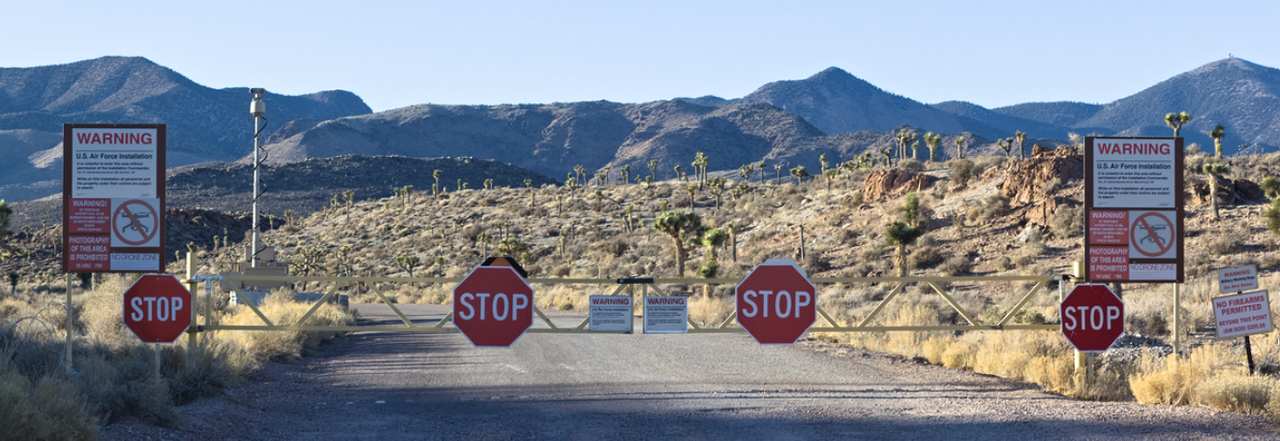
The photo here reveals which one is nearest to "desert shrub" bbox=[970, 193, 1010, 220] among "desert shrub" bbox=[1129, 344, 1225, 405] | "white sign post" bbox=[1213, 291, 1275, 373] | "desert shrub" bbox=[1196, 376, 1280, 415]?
"white sign post" bbox=[1213, 291, 1275, 373]

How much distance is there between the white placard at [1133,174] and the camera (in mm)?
11742

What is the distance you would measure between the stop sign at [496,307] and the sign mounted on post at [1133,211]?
7.60 m

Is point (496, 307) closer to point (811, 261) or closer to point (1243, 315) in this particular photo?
point (1243, 315)

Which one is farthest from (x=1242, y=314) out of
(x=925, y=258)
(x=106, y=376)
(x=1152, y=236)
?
(x=925, y=258)

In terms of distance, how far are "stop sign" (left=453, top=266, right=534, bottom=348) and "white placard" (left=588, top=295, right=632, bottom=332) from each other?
885 millimetres

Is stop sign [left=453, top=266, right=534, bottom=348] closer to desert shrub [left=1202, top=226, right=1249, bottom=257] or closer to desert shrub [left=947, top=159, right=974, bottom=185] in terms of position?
desert shrub [left=1202, top=226, right=1249, bottom=257]

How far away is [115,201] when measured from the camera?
433 inches

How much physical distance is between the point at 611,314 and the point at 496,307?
149cm

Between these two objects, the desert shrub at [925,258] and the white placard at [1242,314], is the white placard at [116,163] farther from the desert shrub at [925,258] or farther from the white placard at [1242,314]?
the desert shrub at [925,258]

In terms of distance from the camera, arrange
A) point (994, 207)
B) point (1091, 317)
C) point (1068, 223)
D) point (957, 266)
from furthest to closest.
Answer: point (994, 207), point (957, 266), point (1068, 223), point (1091, 317)

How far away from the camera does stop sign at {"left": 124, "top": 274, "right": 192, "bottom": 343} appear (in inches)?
423

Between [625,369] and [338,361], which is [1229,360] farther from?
[338,361]

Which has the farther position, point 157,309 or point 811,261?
point 811,261

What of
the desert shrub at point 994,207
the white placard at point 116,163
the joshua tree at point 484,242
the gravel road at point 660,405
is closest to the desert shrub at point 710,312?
the gravel road at point 660,405
